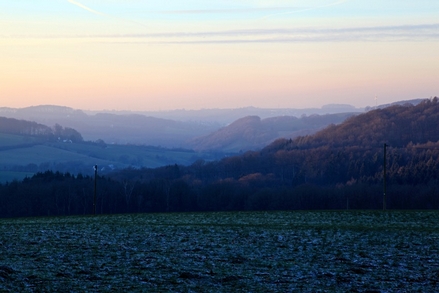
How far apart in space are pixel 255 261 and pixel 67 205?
77629mm

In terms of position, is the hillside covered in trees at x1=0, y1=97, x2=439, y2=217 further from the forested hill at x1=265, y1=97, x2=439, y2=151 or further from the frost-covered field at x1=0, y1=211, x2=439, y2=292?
the frost-covered field at x1=0, y1=211, x2=439, y2=292

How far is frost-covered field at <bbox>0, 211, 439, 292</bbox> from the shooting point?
712 inches

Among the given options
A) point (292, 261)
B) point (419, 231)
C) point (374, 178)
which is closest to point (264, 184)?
point (374, 178)

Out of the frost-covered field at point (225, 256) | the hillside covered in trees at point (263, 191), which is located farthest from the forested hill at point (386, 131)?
the frost-covered field at point (225, 256)

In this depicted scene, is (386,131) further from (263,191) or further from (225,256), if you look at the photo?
(225,256)

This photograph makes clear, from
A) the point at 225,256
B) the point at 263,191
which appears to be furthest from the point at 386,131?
the point at 225,256

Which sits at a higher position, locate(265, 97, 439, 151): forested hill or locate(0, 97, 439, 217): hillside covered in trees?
locate(265, 97, 439, 151): forested hill

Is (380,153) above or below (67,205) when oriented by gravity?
above

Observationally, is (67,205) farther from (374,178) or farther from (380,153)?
(380,153)

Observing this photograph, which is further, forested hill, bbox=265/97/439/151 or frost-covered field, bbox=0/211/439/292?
forested hill, bbox=265/97/439/151

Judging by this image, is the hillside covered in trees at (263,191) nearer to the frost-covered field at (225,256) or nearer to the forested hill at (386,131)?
the forested hill at (386,131)

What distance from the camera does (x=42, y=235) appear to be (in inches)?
1141

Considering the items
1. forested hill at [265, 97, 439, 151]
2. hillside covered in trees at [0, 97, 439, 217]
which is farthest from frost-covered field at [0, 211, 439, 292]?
forested hill at [265, 97, 439, 151]

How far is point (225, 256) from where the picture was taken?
75.8ft
